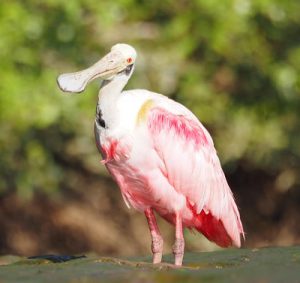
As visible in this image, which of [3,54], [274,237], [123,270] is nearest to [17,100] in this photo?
[3,54]

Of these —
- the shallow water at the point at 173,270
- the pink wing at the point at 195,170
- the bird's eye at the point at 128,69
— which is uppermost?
the bird's eye at the point at 128,69

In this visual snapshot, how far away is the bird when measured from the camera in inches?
295

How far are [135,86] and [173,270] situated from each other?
441 centimetres

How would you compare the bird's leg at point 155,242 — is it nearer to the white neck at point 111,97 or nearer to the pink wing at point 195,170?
the pink wing at point 195,170

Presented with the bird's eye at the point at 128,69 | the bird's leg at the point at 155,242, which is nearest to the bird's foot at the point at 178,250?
the bird's leg at the point at 155,242

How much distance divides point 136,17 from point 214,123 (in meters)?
1.48

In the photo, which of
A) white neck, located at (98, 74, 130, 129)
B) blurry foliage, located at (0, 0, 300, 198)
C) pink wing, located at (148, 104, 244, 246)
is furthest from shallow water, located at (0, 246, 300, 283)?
blurry foliage, located at (0, 0, 300, 198)

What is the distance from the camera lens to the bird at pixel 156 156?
750 cm

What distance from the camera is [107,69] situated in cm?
777

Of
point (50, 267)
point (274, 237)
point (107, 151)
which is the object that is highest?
point (107, 151)

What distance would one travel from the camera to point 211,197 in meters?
7.90

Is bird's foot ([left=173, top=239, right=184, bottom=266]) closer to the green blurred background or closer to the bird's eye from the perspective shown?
the bird's eye

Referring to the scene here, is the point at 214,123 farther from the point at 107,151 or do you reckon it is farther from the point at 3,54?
the point at 107,151

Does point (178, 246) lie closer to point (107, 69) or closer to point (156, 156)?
point (156, 156)
